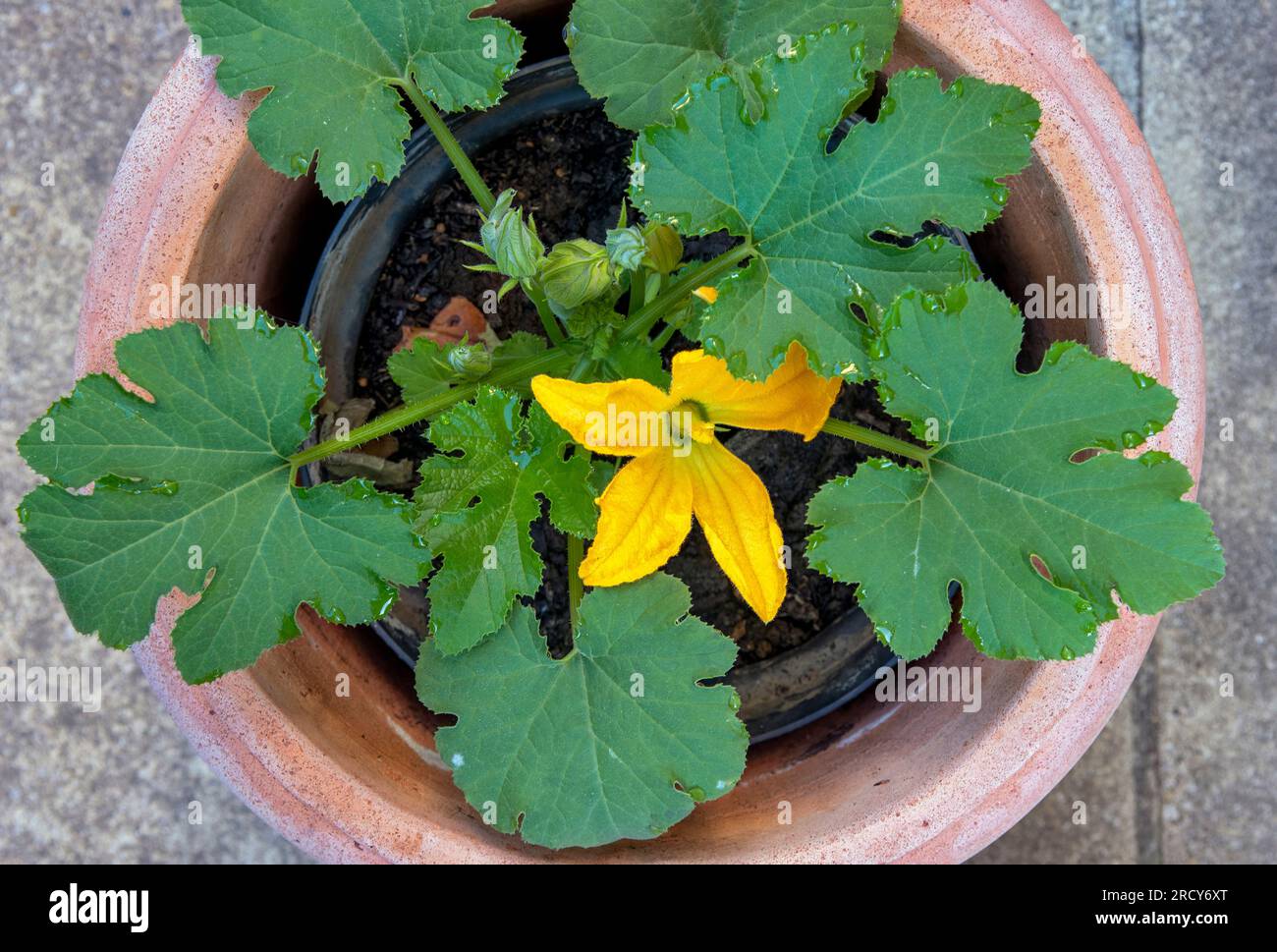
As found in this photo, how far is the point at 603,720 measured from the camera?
1.40 metres

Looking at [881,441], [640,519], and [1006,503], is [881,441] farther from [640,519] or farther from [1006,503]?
[640,519]

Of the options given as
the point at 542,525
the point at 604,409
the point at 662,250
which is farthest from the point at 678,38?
the point at 542,525

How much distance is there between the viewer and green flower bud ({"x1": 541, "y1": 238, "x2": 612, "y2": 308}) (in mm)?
1300

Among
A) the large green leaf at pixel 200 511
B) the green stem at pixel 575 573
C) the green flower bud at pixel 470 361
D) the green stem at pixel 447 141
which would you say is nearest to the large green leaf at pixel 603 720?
the green stem at pixel 575 573

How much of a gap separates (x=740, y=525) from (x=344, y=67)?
753 millimetres

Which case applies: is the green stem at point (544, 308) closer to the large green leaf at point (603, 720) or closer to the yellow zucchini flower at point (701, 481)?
the yellow zucchini flower at point (701, 481)

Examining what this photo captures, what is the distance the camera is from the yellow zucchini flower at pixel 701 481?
1265 mm

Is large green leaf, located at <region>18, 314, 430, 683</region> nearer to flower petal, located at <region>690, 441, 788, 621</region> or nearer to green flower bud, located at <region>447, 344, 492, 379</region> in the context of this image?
green flower bud, located at <region>447, 344, 492, 379</region>

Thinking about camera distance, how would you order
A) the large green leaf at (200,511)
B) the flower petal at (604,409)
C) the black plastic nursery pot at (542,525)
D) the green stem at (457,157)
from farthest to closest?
the black plastic nursery pot at (542,525)
the green stem at (457,157)
the large green leaf at (200,511)
the flower petal at (604,409)

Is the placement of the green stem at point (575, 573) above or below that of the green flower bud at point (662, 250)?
below

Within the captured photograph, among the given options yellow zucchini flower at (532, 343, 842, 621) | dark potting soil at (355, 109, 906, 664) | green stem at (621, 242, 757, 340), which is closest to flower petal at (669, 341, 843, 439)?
yellow zucchini flower at (532, 343, 842, 621)

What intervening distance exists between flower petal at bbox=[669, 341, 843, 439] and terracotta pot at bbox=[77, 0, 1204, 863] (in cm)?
41

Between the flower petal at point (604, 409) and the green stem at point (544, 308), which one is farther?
the green stem at point (544, 308)
